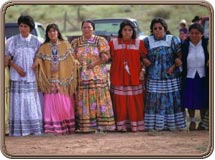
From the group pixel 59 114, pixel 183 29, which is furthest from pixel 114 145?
pixel 183 29

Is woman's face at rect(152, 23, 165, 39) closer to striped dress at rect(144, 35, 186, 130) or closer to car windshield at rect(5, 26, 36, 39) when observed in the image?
striped dress at rect(144, 35, 186, 130)

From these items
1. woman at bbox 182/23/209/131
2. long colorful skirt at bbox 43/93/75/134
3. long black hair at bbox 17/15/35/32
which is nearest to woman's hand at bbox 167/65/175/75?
woman at bbox 182/23/209/131

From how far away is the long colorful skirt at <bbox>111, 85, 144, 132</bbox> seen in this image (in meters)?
6.92

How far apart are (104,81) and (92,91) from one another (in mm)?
169

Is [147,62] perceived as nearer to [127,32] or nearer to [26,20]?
[127,32]

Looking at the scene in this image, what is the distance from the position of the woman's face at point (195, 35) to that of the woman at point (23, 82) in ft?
5.08

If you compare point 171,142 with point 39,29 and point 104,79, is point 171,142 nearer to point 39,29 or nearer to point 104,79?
point 104,79

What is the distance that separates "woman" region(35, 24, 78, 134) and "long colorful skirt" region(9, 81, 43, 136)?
0.12 m

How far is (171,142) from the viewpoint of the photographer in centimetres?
641

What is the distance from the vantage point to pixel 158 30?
6730 mm

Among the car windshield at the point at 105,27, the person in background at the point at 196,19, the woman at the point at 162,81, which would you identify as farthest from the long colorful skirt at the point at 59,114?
the person in background at the point at 196,19

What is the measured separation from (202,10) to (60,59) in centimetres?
Answer: 169

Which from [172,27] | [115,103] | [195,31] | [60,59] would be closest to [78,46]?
[60,59]

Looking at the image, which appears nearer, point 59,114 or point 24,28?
point 24,28
